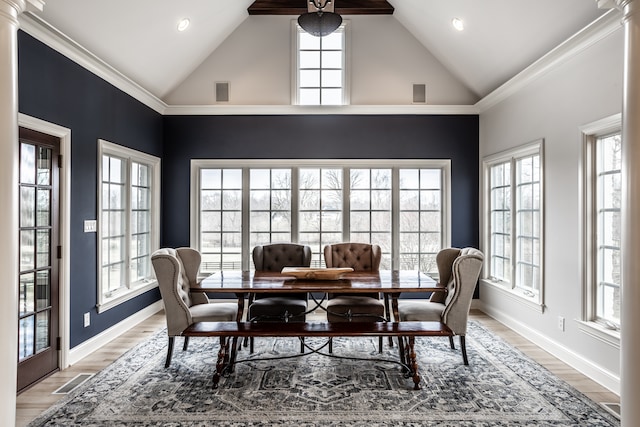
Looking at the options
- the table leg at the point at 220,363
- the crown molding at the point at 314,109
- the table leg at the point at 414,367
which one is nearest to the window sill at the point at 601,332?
the table leg at the point at 414,367

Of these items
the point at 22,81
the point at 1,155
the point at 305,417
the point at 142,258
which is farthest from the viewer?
the point at 142,258

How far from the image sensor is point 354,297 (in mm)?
4152

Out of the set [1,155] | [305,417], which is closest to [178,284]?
[305,417]

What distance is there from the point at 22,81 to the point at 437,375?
384 cm

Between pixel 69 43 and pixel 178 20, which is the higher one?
pixel 178 20

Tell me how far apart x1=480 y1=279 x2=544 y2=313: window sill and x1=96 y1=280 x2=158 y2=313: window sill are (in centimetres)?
433

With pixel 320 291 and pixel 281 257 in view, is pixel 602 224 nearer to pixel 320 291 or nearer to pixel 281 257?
pixel 320 291

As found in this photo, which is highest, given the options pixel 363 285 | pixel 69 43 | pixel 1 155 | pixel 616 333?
pixel 69 43

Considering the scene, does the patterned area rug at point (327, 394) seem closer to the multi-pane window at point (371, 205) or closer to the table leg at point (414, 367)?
the table leg at point (414, 367)

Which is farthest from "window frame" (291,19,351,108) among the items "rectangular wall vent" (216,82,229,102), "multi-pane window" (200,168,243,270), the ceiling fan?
the ceiling fan

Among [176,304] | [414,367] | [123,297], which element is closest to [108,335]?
[123,297]

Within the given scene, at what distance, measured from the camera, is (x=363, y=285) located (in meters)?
3.48

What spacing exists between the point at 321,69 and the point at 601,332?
441 centimetres

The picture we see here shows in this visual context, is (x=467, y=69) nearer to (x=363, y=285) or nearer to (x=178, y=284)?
(x=363, y=285)
